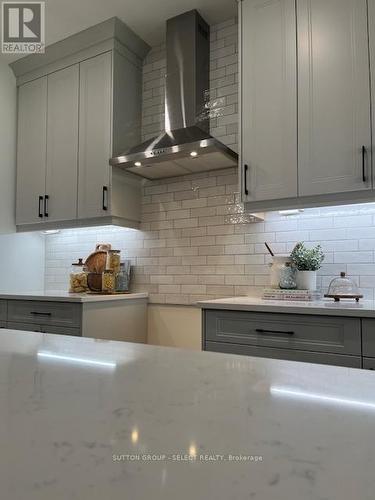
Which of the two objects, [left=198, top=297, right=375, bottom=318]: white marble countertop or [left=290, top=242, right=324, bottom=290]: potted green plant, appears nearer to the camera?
[left=198, top=297, right=375, bottom=318]: white marble countertop

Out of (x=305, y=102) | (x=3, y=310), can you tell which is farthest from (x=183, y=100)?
(x=3, y=310)

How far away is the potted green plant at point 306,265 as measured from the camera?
2146 mm

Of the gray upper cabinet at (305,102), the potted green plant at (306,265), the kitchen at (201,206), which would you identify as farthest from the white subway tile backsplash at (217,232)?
the gray upper cabinet at (305,102)

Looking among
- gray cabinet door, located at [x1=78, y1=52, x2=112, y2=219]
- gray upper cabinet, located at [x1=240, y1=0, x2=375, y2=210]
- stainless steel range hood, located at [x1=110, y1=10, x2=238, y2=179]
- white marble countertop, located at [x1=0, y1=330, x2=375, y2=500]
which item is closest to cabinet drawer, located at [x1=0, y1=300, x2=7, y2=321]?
gray cabinet door, located at [x1=78, y1=52, x2=112, y2=219]

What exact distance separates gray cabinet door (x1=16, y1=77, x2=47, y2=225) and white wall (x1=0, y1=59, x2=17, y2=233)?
49 mm

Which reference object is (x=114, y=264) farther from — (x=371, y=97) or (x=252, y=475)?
(x=252, y=475)

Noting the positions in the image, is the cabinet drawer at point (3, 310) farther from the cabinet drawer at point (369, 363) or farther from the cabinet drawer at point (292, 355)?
the cabinet drawer at point (369, 363)

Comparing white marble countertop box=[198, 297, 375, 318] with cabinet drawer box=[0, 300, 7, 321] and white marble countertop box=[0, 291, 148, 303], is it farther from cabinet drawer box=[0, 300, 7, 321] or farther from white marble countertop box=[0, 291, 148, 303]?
cabinet drawer box=[0, 300, 7, 321]

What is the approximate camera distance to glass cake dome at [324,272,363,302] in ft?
6.52

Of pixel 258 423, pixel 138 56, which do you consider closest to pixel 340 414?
pixel 258 423

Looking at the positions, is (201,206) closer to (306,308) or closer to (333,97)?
(333,97)

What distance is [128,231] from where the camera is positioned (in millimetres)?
3062

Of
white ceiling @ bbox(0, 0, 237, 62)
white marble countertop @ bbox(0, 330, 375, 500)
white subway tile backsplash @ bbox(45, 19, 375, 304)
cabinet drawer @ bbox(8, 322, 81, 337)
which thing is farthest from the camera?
white ceiling @ bbox(0, 0, 237, 62)

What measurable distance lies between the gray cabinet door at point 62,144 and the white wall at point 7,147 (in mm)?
383
